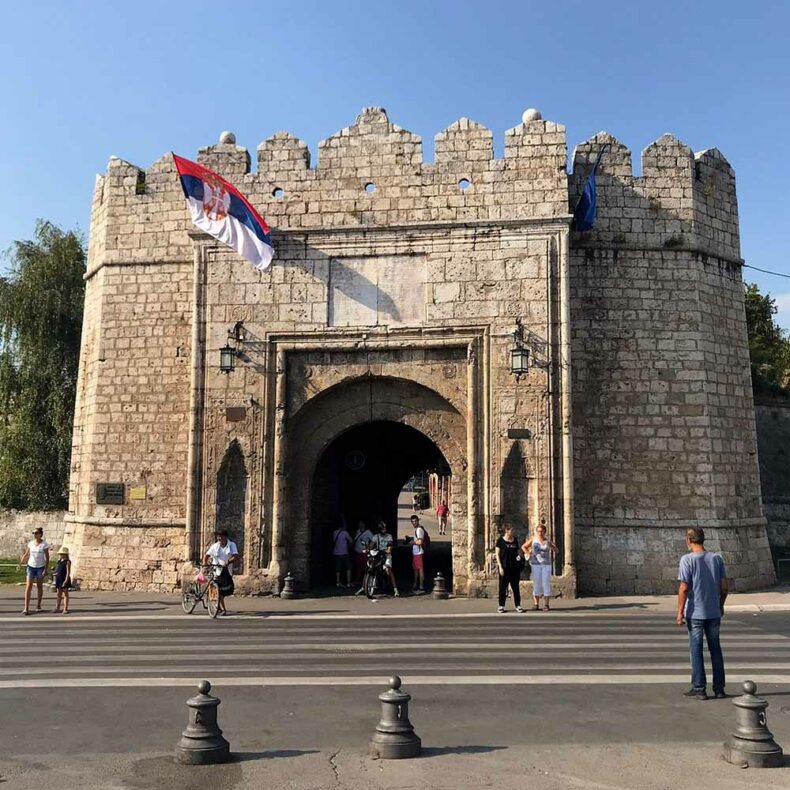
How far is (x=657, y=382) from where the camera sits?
14656 millimetres

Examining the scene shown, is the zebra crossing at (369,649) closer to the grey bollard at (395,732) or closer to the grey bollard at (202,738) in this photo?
the grey bollard at (395,732)

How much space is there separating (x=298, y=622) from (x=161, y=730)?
18.4 ft

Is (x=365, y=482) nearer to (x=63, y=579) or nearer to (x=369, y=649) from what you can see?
(x=63, y=579)

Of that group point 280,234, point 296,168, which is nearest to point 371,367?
point 280,234

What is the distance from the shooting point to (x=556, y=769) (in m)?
5.18

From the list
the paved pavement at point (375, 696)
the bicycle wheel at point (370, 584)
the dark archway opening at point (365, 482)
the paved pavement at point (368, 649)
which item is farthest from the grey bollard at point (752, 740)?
the dark archway opening at point (365, 482)

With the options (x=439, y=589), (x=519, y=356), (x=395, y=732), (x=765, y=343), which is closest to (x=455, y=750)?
(x=395, y=732)

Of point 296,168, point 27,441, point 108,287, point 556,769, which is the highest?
point 296,168

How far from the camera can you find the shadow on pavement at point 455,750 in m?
5.46

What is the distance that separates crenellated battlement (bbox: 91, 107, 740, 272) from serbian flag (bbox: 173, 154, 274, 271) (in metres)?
0.78

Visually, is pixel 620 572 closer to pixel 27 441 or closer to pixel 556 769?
pixel 556 769

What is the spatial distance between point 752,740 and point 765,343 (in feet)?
99.1

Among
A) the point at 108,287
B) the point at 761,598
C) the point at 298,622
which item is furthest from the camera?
the point at 108,287

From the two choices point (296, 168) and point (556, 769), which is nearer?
point (556, 769)
